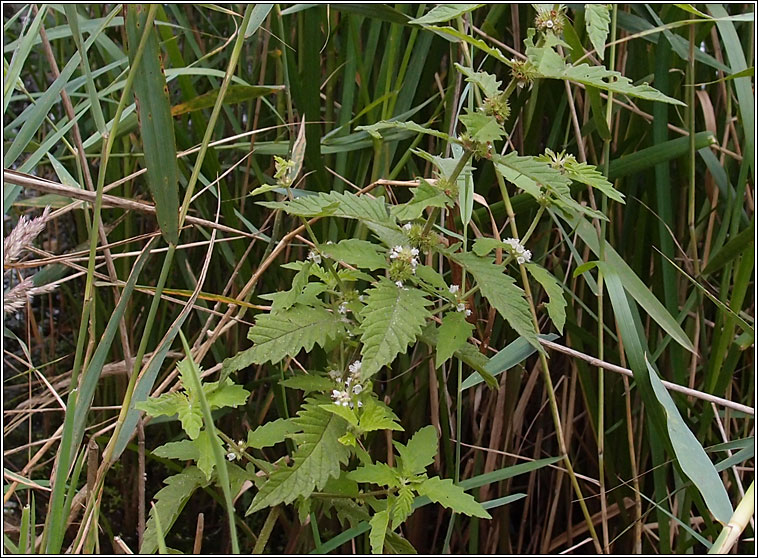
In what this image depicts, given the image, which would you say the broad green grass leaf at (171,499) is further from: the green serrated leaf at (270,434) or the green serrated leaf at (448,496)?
the green serrated leaf at (448,496)

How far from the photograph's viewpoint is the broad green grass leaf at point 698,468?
515 mm

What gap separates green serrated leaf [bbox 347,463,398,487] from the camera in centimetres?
54

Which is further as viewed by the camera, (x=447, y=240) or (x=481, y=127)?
(x=447, y=240)

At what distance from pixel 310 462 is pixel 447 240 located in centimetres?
31

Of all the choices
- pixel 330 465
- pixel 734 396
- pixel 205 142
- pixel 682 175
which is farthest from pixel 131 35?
pixel 734 396

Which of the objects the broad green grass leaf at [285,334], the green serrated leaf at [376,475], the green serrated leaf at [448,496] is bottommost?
the green serrated leaf at [448,496]

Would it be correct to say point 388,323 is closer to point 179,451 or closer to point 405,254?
point 405,254

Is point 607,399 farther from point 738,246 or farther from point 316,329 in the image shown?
point 316,329

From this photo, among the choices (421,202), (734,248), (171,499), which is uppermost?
(421,202)

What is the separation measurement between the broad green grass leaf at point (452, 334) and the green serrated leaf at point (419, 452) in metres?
0.10

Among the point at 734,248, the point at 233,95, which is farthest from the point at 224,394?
the point at 734,248

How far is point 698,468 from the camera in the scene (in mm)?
532

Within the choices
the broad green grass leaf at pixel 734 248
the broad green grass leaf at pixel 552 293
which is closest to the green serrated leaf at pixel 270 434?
the broad green grass leaf at pixel 552 293

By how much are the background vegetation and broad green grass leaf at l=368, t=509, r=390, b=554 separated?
0.23 ft
